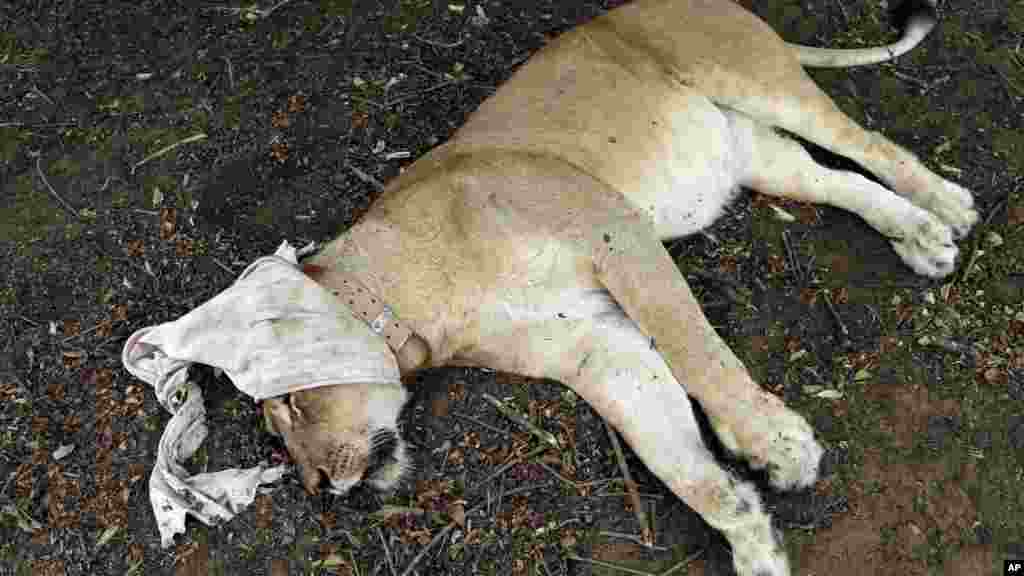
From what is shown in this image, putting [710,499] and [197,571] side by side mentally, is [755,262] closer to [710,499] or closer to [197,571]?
[710,499]

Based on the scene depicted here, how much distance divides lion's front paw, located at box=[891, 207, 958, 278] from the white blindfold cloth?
7.56 feet

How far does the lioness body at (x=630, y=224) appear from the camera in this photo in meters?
3.16

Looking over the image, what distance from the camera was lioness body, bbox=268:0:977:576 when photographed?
10.4 ft

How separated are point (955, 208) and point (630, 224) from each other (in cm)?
166

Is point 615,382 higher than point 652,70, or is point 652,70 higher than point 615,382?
point 652,70

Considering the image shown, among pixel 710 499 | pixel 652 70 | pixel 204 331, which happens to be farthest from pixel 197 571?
pixel 652 70

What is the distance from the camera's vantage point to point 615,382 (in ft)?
11.1

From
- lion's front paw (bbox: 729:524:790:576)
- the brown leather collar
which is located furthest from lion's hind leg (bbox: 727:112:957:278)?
the brown leather collar

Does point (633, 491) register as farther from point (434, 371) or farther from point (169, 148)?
point (169, 148)

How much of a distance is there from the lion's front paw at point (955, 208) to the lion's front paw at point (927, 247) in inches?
5.1

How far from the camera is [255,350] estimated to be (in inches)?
117

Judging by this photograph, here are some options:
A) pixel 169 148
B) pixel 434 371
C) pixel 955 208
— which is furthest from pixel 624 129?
pixel 169 148

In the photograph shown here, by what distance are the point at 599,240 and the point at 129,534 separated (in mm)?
2316


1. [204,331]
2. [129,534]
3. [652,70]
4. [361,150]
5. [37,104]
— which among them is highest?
[652,70]
